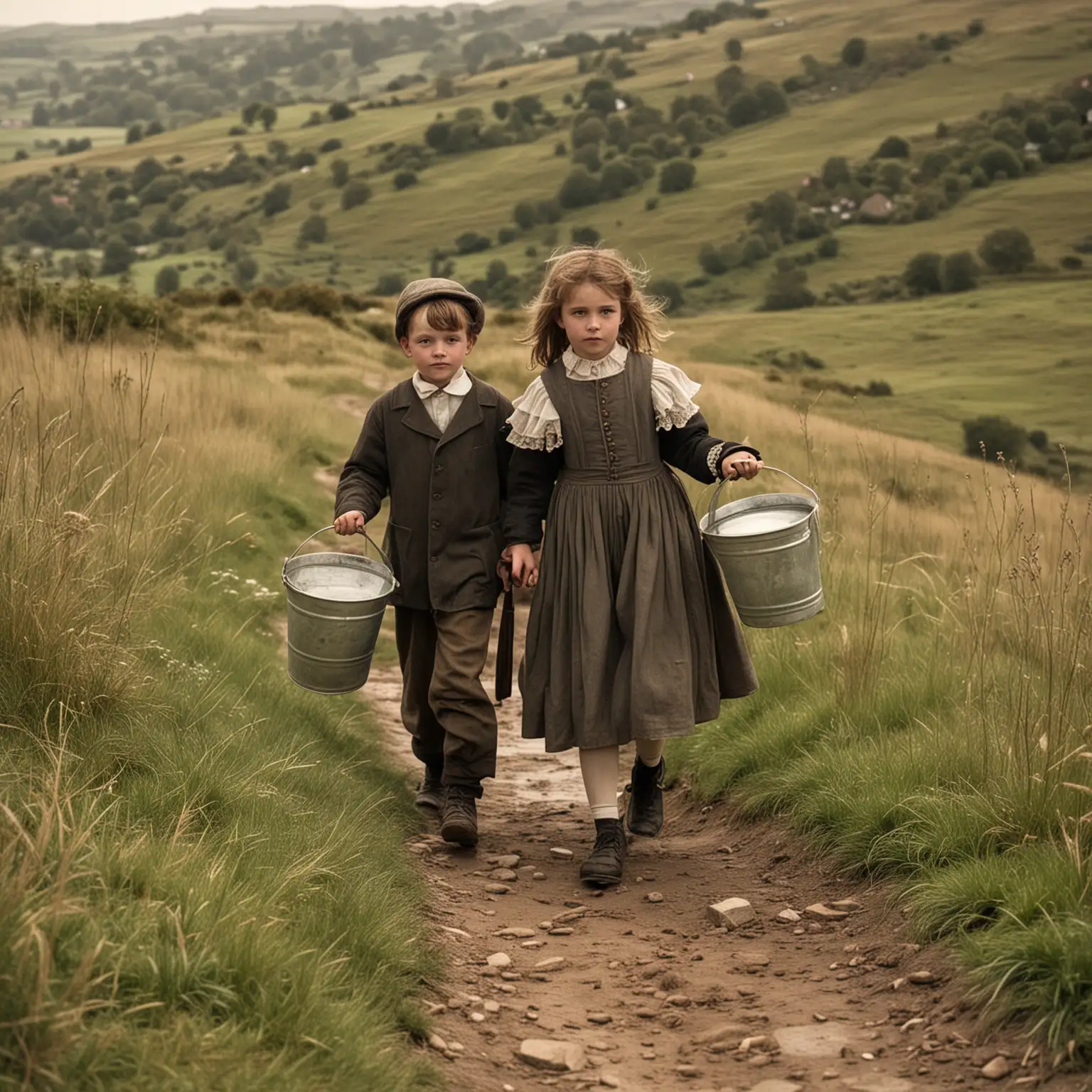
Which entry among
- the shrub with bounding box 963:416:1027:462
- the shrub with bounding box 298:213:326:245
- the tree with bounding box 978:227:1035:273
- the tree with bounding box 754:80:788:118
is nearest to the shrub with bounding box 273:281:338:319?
the shrub with bounding box 963:416:1027:462

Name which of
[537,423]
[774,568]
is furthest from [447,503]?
[774,568]

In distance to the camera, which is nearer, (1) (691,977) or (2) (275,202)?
(1) (691,977)

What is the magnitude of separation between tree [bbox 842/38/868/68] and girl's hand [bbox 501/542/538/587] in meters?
116

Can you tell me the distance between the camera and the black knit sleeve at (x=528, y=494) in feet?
15.0

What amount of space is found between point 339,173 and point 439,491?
112578mm

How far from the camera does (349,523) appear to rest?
451cm

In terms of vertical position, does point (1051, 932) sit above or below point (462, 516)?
below

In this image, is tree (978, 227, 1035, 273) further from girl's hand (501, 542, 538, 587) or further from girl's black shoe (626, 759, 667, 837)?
girl's hand (501, 542, 538, 587)

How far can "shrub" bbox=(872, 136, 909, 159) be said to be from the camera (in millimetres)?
85625

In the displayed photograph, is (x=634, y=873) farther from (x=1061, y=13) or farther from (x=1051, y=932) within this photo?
(x=1061, y=13)

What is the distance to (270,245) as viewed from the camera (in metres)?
102

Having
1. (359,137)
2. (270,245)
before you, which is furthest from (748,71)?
(270,245)

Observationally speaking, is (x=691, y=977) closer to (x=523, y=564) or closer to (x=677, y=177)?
(x=523, y=564)

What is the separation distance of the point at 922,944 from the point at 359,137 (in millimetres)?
128350
